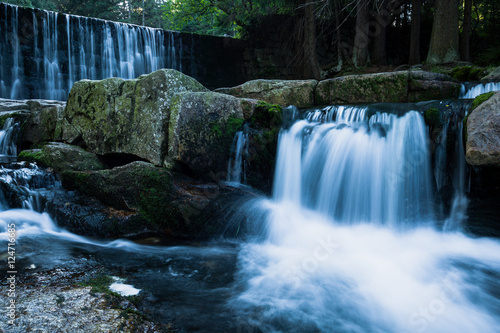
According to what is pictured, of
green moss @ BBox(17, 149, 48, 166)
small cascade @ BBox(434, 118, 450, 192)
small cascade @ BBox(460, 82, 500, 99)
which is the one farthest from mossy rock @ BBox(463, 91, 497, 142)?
green moss @ BBox(17, 149, 48, 166)

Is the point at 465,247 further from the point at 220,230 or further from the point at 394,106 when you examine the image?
the point at 220,230

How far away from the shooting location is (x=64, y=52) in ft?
39.2

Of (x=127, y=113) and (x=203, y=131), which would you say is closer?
(x=203, y=131)

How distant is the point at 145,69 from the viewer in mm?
13281

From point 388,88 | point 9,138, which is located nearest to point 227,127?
point 388,88

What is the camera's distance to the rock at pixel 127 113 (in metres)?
5.55

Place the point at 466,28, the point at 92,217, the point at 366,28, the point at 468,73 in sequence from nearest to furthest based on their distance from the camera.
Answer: the point at 92,217 → the point at 468,73 → the point at 466,28 → the point at 366,28

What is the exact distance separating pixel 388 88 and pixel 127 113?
5.52 metres

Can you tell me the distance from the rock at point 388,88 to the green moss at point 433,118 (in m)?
2.22

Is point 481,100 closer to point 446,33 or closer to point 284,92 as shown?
point 284,92

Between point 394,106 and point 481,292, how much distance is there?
3.34 metres

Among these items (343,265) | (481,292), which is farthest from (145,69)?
(481,292)

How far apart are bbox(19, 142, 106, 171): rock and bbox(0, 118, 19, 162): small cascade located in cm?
219

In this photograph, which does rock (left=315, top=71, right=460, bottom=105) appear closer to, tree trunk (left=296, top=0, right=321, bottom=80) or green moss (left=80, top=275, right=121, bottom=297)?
tree trunk (left=296, top=0, right=321, bottom=80)
